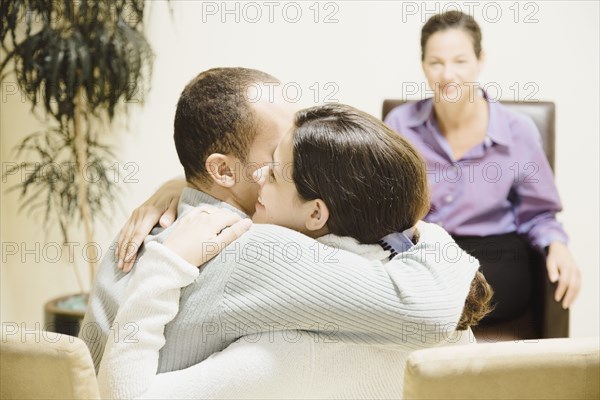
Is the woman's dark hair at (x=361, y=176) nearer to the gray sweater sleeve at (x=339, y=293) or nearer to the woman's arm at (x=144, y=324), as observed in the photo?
the gray sweater sleeve at (x=339, y=293)

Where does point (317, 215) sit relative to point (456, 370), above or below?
above

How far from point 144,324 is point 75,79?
175 centimetres

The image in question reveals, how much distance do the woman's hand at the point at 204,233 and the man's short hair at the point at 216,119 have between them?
6.7 inches

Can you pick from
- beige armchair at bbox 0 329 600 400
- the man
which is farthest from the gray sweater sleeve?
beige armchair at bbox 0 329 600 400

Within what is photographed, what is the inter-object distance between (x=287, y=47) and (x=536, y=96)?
1060 mm

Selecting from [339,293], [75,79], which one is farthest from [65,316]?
[339,293]

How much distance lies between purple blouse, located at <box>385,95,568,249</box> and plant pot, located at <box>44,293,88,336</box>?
1.40 meters

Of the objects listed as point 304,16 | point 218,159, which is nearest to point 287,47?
A: point 304,16

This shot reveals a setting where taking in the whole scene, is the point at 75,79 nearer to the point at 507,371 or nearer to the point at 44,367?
the point at 44,367

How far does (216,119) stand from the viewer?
125 cm

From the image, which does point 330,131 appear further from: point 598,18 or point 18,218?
point 18,218

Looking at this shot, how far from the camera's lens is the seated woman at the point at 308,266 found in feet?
3.11

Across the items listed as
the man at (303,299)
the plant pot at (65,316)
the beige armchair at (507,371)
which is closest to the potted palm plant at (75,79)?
the plant pot at (65,316)

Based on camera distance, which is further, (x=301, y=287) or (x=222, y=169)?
(x=222, y=169)
